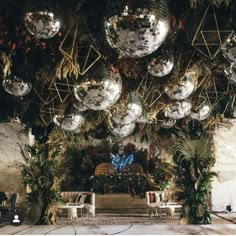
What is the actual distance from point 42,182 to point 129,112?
15.0 feet

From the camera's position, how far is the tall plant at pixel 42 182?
7.73 metres

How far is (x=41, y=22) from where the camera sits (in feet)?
6.57

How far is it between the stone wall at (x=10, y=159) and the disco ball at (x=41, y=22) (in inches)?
353

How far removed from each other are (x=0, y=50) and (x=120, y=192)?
10.3m

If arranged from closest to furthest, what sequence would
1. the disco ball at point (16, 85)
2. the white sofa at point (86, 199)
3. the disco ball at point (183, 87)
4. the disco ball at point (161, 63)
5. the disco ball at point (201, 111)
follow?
the disco ball at point (161, 63) < the disco ball at point (16, 85) < the disco ball at point (183, 87) < the disco ball at point (201, 111) < the white sofa at point (86, 199)

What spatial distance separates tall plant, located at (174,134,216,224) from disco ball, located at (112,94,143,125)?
377cm

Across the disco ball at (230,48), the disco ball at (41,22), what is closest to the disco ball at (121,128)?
the disco ball at (230,48)

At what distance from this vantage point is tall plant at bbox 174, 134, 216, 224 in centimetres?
727

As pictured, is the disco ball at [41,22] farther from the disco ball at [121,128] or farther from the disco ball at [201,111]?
the disco ball at [201,111]

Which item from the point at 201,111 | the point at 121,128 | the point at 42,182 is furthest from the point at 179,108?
the point at 42,182

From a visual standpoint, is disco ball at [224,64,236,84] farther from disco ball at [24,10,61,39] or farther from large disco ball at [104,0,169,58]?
disco ball at [24,10,61,39]

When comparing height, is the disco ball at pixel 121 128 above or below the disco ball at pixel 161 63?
below

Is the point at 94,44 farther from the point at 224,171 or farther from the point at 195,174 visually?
the point at 224,171

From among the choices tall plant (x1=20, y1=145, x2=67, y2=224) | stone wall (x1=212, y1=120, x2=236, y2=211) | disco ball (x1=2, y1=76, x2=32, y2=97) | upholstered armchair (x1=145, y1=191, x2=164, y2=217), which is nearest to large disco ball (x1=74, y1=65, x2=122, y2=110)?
disco ball (x1=2, y1=76, x2=32, y2=97)
